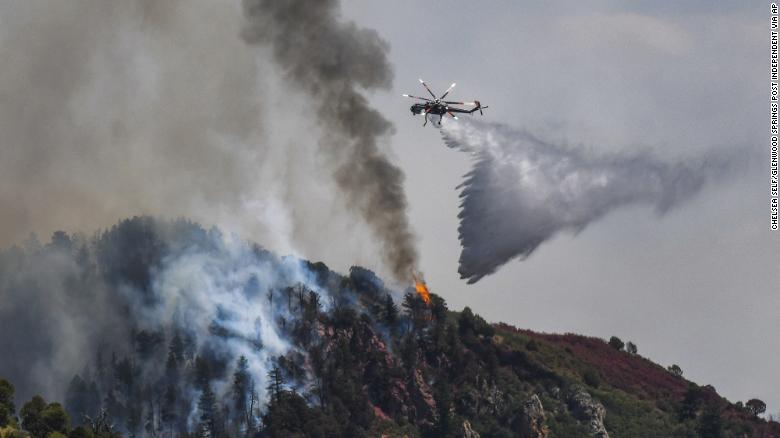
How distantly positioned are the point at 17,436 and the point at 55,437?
376 centimetres

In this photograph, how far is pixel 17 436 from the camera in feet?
650

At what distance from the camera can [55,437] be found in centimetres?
19962
